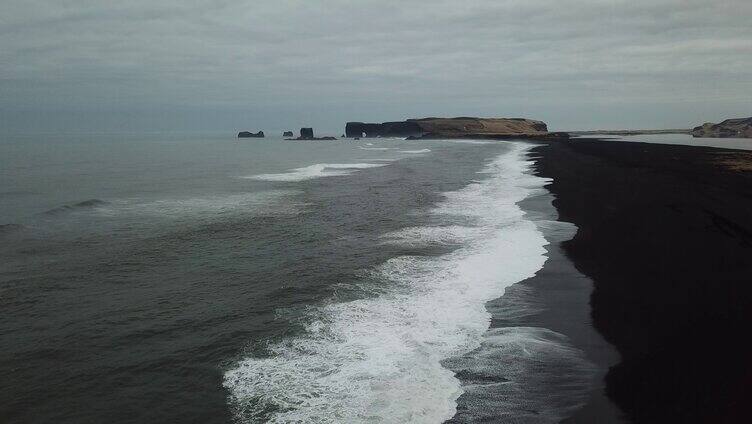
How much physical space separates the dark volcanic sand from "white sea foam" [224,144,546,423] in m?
2.22

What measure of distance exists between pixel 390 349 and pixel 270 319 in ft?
9.01

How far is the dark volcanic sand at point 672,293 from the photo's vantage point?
280 inches

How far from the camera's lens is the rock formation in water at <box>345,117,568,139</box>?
156750 millimetres

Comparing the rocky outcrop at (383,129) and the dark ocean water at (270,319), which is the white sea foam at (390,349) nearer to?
the dark ocean water at (270,319)

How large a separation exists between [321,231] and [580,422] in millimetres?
13465

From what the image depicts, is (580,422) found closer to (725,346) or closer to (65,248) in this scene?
(725,346)

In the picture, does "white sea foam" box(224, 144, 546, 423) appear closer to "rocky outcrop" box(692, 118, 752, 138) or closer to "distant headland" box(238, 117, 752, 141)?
"distant headland" box(238, 117, 752, 141)

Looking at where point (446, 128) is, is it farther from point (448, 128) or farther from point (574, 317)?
point (574, 317)

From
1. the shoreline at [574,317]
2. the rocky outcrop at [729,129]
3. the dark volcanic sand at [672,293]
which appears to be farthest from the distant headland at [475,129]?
the shoreline at [574,317]

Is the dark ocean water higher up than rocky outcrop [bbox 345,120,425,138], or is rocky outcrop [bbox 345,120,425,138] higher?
rocky outcrop [bbox 345,120,425,138]

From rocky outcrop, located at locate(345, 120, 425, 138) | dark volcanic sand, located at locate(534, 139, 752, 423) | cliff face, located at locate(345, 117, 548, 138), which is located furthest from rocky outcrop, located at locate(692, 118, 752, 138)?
dark volcanic sand, located at locate(534, 139, 752, 423)

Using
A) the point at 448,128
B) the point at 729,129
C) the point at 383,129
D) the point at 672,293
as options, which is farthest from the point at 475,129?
the point at 672,293

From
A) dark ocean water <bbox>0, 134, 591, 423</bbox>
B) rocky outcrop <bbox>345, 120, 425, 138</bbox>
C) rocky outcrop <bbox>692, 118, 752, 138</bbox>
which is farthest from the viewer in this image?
rocky outcrop <bbox>345, 120, 425, 138</bbox>

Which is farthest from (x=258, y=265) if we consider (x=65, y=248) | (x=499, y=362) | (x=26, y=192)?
(x=26, y=192)
